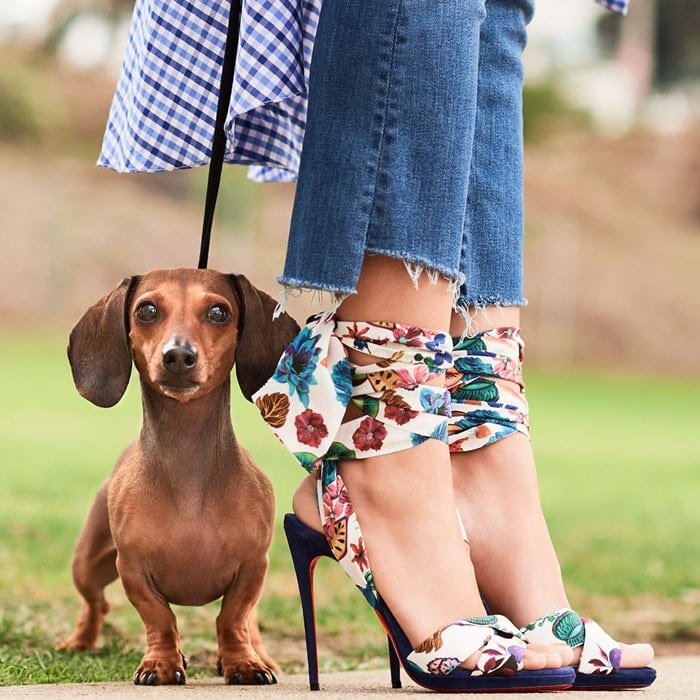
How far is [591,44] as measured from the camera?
81.3ft

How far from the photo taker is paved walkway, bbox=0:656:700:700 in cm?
134

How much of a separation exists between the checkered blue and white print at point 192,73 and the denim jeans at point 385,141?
5.9 inches

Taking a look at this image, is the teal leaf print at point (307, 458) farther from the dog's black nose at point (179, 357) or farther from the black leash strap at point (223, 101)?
the black leash strap at point (223, 101)

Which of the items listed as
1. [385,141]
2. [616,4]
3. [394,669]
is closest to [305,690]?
[394,669]

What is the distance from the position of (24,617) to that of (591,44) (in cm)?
2417

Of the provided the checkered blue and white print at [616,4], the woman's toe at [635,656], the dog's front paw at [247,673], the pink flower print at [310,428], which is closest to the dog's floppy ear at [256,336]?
the pink flower print at [310,428]

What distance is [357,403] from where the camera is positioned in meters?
1.48

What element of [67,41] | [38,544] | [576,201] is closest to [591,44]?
[576,201]

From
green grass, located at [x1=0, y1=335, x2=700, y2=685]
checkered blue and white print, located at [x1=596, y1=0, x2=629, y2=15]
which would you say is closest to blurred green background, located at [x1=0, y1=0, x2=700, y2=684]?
green grass, located at [x1=0, y1=335, x2=700, y2=685]

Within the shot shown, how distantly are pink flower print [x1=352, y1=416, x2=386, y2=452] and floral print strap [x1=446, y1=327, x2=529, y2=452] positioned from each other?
0.17 m

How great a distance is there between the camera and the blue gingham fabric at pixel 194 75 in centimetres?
161

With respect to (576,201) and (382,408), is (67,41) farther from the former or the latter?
(382,408)

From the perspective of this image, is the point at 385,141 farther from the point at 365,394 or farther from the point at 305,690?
the point at 305,690

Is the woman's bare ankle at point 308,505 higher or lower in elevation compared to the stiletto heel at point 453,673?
higher
